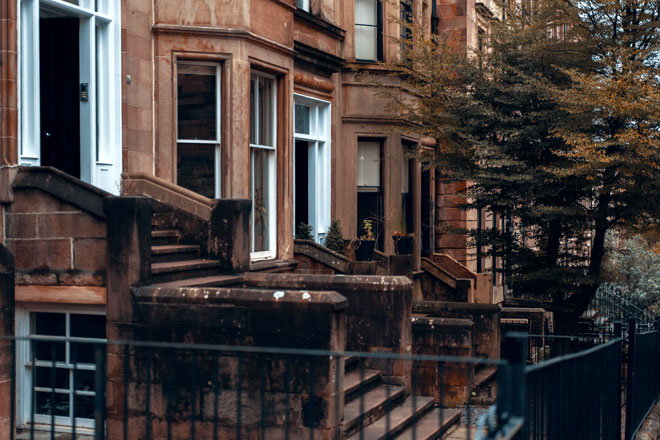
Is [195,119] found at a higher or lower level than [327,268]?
higher

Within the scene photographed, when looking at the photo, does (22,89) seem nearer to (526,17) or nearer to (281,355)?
(281,355)

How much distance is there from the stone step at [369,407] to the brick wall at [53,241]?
295 centimetres

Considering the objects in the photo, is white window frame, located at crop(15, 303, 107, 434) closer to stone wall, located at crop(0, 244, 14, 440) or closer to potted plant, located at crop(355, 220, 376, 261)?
stone wall, located at crop(0, 244, 14, 440)

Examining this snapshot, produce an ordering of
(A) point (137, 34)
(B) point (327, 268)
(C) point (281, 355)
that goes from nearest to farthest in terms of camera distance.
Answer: (C) point (281, 355)
(A) point (137, 34)
(B) point (327, 268)

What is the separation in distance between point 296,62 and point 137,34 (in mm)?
4041

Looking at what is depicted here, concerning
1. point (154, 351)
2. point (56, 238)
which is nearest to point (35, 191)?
point (56, 238)

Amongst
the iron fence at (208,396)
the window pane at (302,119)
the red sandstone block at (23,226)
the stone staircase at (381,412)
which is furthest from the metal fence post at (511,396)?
the window pane at (302,119)

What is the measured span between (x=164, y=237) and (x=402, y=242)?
309 inches

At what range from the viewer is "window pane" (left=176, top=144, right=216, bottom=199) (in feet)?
39.5

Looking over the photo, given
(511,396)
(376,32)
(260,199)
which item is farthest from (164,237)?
(376,32)

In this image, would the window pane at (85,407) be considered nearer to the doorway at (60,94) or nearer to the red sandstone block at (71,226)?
the red sandstone block at (71,226)

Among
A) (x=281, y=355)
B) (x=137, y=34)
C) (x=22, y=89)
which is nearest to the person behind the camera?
(x=281, y=355)

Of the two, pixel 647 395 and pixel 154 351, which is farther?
pixel 647 395

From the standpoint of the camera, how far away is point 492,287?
2314cm
